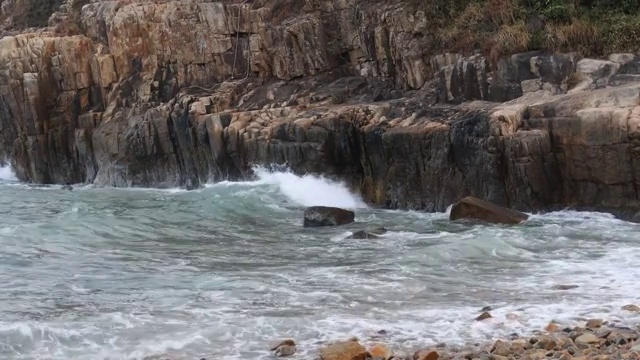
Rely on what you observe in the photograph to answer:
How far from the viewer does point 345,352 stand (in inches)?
367

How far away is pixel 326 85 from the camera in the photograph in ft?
90.2

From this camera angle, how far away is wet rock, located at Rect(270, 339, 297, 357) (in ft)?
31.6

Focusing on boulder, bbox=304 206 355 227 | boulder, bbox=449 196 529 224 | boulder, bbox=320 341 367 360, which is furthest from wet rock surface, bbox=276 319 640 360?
boulder, bbox=304 206 355 227

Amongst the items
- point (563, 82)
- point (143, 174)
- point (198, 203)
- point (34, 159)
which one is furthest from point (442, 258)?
point (34, 159)

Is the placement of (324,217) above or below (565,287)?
above

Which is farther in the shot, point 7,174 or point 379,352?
point 7,174

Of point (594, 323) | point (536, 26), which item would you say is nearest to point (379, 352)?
point (594, 323)

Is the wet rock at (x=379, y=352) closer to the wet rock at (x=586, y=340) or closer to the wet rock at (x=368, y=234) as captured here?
the wet rock at (x=586, y=340)

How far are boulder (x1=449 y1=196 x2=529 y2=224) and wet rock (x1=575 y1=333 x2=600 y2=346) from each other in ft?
26.5

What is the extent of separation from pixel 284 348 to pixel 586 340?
3.46 m

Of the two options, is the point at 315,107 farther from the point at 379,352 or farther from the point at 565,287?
the point at 379,352

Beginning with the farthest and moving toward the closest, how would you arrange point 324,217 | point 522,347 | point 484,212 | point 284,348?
point 324,217
point 484,212
point 284,348
point 522,347

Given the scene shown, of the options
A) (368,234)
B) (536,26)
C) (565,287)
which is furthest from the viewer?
(536,26)

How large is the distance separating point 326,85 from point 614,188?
12113 millimetres
